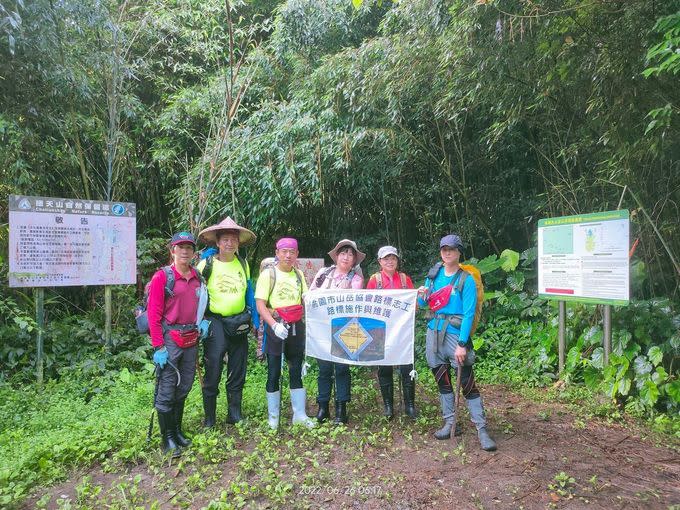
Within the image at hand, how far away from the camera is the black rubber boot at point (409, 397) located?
3.99 metres

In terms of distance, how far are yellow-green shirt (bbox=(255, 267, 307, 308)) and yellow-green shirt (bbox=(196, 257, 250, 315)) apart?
0.45 ft

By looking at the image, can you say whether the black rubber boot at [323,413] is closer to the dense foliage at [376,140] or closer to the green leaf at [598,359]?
the dense foliage at [376,140]

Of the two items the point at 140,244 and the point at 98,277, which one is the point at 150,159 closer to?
the point at 140,244

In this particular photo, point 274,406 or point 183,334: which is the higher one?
point 183,334

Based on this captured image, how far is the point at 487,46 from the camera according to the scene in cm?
449

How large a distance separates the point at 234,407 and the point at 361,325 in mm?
1236

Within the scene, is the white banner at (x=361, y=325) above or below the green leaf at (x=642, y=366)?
above

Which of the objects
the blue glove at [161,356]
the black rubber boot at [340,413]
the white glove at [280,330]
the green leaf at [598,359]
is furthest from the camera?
the green leaf at [598,359]

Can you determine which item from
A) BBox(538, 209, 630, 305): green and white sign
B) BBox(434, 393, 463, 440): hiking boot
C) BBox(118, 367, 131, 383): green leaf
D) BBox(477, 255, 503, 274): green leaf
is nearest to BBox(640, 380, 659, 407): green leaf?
BBox(538, 209, 630, 305): green and white sign

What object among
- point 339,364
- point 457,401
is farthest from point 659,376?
point 339,364

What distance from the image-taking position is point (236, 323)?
3.66 meters

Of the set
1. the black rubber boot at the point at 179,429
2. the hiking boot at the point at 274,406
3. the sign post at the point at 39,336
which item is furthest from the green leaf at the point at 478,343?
the sign post at the point at 39,336

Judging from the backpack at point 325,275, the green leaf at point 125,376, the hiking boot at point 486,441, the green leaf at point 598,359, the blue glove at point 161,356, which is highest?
the backpack at point 325,275

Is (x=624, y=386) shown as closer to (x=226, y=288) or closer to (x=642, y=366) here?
(x=642, y=366)
